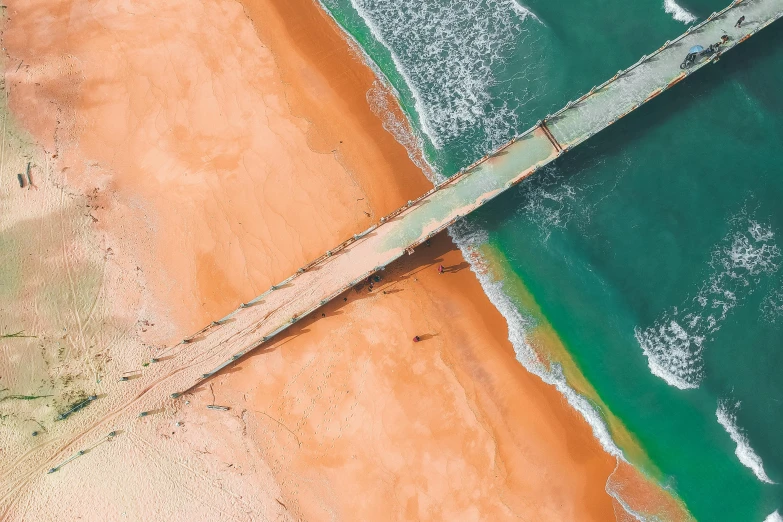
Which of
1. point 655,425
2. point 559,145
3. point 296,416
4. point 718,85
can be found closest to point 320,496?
point 296,416

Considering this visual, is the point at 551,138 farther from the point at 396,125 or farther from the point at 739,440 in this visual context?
the point at 739,440

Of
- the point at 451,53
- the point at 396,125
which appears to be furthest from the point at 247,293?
the point at 451,53

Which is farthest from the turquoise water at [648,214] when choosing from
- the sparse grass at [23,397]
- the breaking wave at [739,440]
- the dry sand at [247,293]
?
the sparse grass at [23,397]

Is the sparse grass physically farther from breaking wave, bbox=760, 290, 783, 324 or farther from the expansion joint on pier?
breaking wave, bbox=760, 290, 783, 324

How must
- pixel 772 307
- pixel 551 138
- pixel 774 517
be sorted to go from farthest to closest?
pixel 551 138, pixel 772 307, pixel 774 517

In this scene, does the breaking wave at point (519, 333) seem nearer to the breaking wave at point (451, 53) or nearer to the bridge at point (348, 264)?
the bridge at point (348, 264)

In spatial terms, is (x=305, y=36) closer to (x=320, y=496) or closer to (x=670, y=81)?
(x=670, y=81)
